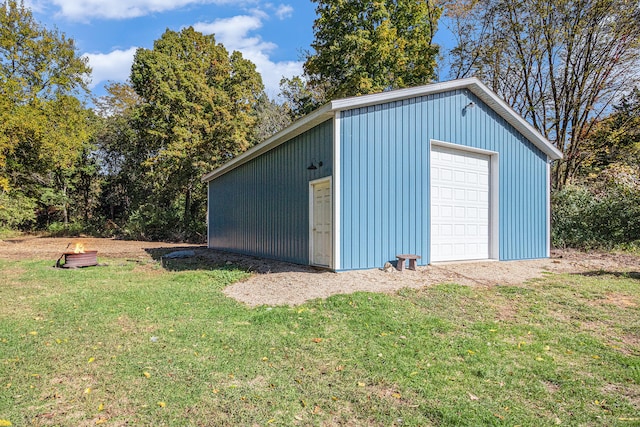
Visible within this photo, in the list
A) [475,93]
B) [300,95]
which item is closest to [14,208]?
[300,95]

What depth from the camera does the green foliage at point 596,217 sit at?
10.8m

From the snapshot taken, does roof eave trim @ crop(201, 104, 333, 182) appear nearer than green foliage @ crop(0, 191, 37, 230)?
Yes

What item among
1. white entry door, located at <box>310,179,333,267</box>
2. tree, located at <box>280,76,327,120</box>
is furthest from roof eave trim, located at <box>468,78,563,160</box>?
tree, located at <box>280,76,327,120</box>

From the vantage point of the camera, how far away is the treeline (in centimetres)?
1341

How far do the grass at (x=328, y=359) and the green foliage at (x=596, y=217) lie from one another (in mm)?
6801

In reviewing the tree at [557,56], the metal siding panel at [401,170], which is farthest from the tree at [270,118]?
the metal siding panel at [401,170]

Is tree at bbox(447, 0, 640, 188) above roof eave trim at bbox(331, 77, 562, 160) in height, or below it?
above

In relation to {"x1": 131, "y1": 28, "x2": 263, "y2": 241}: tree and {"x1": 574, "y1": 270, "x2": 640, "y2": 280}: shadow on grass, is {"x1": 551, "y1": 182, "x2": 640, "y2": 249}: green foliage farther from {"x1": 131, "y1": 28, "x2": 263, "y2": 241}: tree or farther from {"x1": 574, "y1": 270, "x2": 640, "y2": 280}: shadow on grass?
{"x1": 131, "y1": 28, "x2": 263, "y2": 241}: tree

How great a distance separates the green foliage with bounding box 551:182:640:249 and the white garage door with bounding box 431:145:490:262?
469 centimetres

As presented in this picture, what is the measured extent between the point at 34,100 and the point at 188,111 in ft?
25.6

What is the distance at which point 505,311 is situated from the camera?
477cm

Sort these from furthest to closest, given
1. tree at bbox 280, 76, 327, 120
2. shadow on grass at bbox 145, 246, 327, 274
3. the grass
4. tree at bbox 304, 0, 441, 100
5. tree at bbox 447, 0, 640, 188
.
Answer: tree at bbox 280, 76, 327, 120 → tree at bbox 304, 0, 441, 100 → tree at bbox 447, 0, 640, 188 → shadow on grass at bbox 145, 246, 327, 274 → the grass

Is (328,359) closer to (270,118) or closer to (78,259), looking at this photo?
(78,259)

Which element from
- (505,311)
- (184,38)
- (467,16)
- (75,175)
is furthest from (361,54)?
(75,175)
